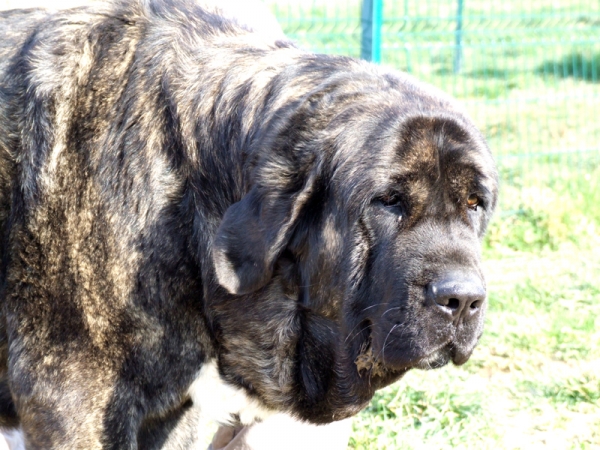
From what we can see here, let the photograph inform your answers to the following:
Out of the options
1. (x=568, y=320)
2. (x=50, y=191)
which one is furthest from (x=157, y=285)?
(x=568, y=320)

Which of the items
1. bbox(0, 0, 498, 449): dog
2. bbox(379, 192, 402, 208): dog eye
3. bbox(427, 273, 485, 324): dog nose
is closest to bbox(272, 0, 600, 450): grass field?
bbox(0, 0, 498, 449): dog

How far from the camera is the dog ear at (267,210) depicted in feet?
8.21

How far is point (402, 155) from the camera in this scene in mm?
2531

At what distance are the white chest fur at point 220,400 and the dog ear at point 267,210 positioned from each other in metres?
0.37

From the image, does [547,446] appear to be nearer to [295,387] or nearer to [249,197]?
[295,387]

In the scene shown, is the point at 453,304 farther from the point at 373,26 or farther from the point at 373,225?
the point at 373,26

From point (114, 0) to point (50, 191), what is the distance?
2.40ft

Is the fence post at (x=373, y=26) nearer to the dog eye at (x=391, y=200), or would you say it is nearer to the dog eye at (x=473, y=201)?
the dog eye at (x=473, y=201)

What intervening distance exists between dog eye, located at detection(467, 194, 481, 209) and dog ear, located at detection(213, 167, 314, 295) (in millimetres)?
513

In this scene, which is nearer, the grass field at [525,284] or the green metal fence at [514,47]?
the grass field at [525,284]

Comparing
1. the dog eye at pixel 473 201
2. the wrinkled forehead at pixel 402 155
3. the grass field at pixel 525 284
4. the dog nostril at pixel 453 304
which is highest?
the wrinkled forehead at pixel 402 155

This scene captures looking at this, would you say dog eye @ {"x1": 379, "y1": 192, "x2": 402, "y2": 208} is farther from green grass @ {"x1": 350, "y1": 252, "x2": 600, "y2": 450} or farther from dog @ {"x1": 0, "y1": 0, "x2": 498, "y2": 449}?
green grass @ {"x1": 350, "y1": 252, "x2": 600, "y2": 450}

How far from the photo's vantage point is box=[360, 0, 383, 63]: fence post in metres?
5.76

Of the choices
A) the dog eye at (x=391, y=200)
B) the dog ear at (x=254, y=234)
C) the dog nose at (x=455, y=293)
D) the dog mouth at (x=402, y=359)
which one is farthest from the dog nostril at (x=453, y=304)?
the dog ear at (x=254, y=234)
